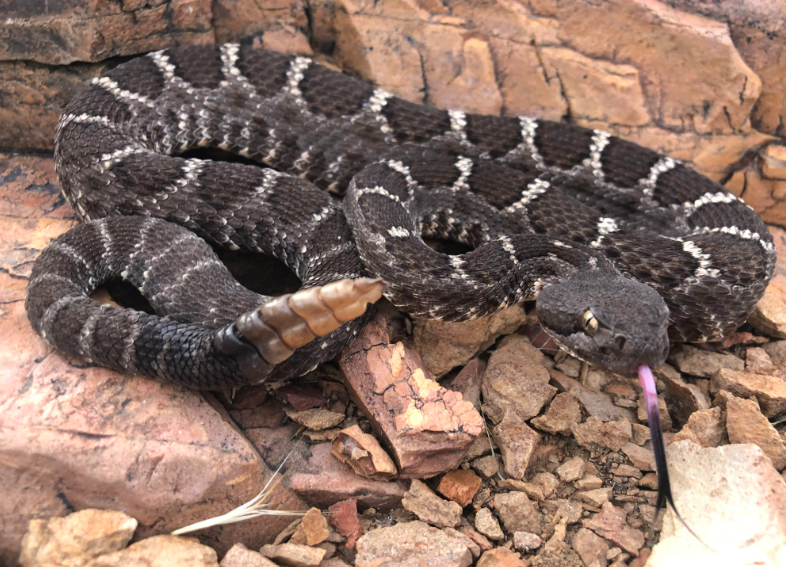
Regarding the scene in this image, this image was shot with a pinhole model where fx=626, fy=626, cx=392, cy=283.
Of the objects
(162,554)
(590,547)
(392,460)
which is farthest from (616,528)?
(162,554)

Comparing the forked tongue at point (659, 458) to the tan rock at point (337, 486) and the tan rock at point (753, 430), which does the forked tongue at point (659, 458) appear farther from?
the tan rock at point (337, 486)

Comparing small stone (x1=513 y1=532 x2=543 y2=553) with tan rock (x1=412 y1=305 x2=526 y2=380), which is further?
tan rock (x1=412 y1=305 x2=526 y2=380)

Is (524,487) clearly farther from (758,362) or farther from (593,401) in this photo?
(758,362)

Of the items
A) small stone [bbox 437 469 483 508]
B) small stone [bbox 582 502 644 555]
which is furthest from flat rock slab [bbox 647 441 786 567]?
small stone [bbox 437 469 483 508]

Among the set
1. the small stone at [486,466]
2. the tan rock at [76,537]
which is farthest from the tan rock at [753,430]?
the tan rock at [76,537]

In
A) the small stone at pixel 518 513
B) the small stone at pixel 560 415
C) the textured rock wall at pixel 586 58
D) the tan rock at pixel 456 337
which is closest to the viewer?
the small stone at pixel 518 513

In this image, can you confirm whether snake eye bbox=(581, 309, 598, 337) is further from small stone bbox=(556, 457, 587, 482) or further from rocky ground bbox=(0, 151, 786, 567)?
small stone bbox=(556, 457, 587, 482)
